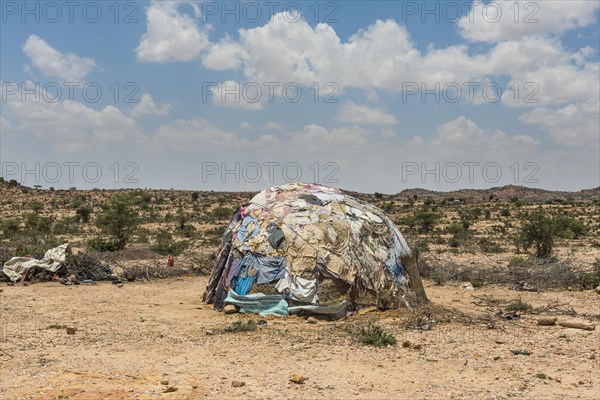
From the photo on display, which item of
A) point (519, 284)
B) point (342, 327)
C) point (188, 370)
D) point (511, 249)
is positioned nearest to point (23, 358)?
point (188, 370)

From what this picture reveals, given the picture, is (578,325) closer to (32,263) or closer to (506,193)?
(32,263)

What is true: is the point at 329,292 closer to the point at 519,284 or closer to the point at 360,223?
the point at 360,223

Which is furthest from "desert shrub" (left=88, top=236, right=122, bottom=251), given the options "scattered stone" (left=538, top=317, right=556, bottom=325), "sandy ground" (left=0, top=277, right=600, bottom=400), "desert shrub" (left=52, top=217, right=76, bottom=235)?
"scattered stone" (left=538, top=317, right=556, bottom=325)

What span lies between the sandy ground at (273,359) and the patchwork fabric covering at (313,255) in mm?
610

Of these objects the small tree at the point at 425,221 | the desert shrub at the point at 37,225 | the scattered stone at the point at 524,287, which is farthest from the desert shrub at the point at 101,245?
the small tree at the point at 425,221

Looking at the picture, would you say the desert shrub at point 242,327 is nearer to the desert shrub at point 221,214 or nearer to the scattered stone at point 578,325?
the scattered stone at point 578,325

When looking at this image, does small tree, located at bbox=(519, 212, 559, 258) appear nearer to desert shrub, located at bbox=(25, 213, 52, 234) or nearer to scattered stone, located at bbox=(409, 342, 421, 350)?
scattered stone, located at bbox=(409, 342, 421, 350)

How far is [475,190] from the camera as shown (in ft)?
287

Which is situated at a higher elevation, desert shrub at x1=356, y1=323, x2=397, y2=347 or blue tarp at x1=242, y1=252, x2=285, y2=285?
blue tarp at x1=242, y1=252, x2=285, y2=285

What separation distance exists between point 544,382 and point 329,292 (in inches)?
186

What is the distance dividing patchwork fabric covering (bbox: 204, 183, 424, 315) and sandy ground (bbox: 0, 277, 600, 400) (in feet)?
2.00

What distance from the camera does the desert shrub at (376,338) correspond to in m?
9.33

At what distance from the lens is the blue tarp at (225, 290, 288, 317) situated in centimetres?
1151

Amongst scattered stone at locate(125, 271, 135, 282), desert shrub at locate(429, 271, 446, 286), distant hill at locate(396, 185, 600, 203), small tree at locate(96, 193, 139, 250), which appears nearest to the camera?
desert shrub at locate(429, 271, 446, 286)
